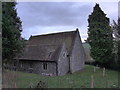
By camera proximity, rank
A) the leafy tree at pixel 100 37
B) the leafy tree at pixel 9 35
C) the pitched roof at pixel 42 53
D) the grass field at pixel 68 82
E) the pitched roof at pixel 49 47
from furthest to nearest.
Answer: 1. the leafy tree at pixel 100 37
2. the pitched roof at pixel 49 47
3. the pitched roof at pixel 42 53
4. the leafy tree at pixel 9 35
5. the grass field at pixel 68 82

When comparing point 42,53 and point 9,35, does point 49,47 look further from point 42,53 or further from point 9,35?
point 9,35

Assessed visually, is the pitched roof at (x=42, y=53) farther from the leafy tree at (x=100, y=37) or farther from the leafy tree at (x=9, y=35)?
the leafy tree at (x=100, y=37)

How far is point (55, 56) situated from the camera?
69.1ft

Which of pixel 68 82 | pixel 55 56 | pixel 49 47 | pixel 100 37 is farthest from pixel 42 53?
pixel 100 37

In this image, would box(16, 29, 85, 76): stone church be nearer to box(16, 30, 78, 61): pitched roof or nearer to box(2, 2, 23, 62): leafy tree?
box(16, 30, 78, 61): pitched roof

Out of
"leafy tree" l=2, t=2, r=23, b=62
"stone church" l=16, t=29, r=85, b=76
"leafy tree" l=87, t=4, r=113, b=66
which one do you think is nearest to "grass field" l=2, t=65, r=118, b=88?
"leafy tree" l=2, t=2, r=23, b=62

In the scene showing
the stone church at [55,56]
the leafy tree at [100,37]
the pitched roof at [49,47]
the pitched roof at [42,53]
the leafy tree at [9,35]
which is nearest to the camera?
the leafy tree at [9,35]

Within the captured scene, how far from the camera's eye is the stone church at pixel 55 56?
21125 millimetres

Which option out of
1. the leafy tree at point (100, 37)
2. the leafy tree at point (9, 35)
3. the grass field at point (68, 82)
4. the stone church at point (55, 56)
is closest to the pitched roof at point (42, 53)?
the stone church at point (55, 56)

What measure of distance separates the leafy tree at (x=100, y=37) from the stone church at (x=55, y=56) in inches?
99.5

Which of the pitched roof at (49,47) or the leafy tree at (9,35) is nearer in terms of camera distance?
the leafy tree at (9,35)

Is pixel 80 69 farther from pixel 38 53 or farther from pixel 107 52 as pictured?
pixel 38 53

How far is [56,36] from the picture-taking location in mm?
26203

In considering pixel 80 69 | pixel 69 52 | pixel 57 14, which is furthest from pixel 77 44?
pixel 57 14
